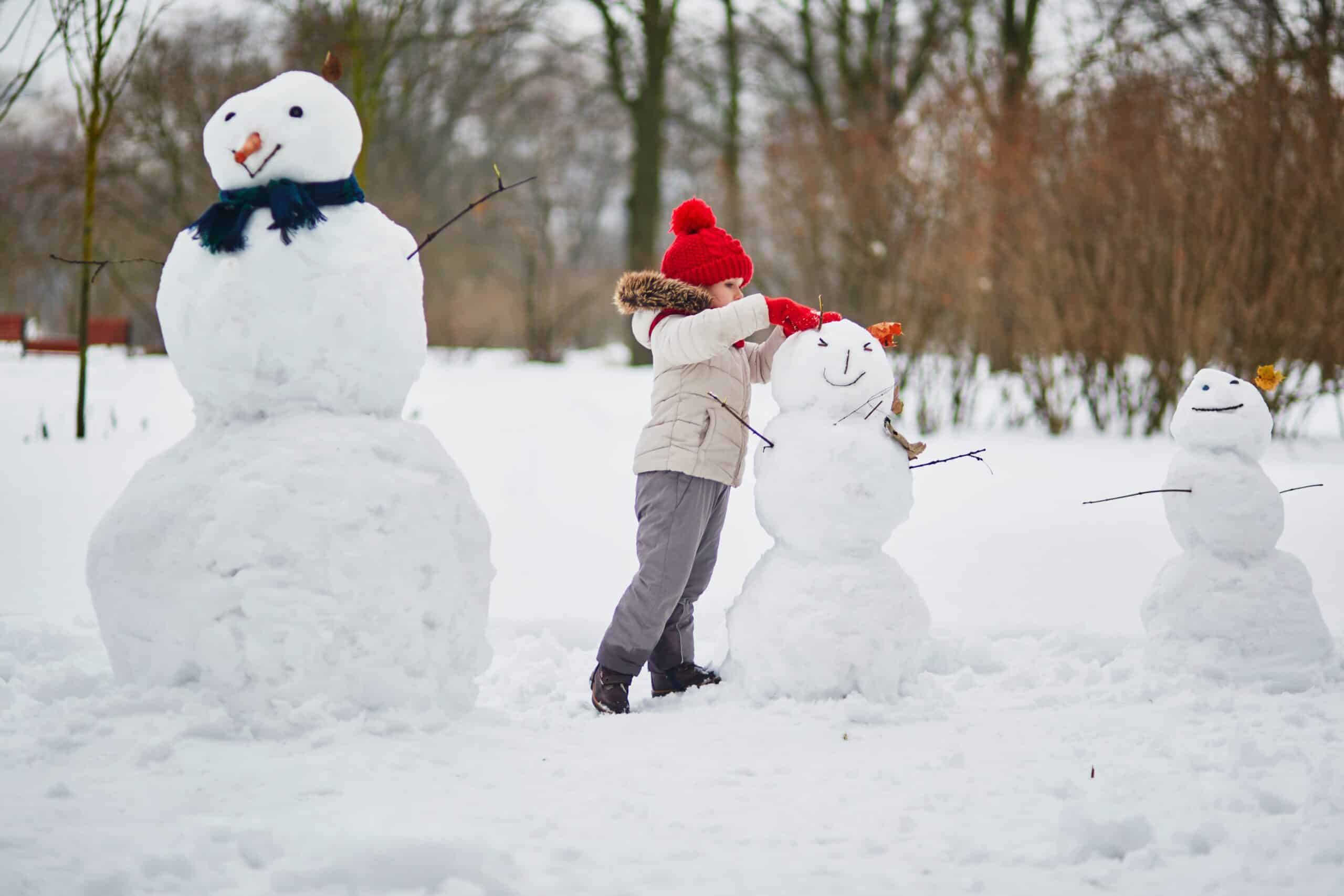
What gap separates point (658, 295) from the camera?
10.3 feet

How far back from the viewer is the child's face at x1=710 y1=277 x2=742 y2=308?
3.26 meters

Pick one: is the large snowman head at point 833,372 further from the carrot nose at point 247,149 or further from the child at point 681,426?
the carrot nose at point 247,149

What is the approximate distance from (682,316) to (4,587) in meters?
3.03

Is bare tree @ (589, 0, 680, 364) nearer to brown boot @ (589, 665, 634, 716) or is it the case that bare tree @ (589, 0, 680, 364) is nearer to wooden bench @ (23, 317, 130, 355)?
wooden bench @ (23, 317, 130, 355)

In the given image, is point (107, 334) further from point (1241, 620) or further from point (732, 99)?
point (1241, 620)

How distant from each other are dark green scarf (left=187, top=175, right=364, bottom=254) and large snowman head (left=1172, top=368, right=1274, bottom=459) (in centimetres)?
252

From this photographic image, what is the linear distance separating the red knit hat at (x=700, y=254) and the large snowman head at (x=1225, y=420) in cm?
141

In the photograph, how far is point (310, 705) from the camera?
Result: 253 centimetres

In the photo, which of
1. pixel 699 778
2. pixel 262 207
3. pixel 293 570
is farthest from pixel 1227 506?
pixel 262 207

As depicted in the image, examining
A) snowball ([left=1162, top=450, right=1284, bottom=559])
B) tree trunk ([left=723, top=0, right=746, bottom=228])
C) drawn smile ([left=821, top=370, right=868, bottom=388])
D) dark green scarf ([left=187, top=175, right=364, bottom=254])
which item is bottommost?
snowball ([left=1162, top=450, right=1284, bottom=559])

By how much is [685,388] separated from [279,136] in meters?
1.26

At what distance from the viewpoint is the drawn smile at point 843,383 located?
118 inches

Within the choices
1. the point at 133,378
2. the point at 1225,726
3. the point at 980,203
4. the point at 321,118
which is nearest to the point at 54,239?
the point at 133,378

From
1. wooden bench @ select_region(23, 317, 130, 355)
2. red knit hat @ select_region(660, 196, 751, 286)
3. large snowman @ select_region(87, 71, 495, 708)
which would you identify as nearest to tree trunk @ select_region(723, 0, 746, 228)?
wooden bench @ select_region(23, 317, 130, 355)
